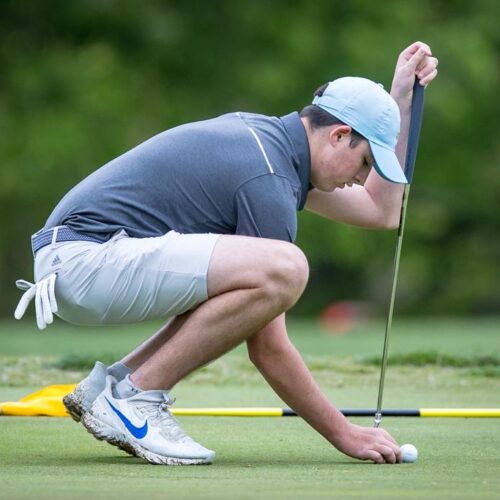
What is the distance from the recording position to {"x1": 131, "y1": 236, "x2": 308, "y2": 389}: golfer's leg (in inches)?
177

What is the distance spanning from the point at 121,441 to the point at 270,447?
2.08 ft

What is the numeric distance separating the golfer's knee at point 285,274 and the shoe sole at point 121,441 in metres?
0.56

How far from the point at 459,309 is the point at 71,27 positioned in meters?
8.93

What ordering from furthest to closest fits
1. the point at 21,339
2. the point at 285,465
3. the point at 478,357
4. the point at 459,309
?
1. the point at 459,309
2. the point at 21,339
3. the point at 478,357
4. the point at 285,465

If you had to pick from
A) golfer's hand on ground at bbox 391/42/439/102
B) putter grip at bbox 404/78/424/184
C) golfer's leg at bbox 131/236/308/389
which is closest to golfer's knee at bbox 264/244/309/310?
golfer's leg at bbox 131/236/308/389

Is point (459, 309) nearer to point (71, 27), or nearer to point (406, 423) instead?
point (71, 27)

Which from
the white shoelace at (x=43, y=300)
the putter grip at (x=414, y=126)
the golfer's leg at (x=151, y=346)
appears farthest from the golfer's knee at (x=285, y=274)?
the putter grip at (x=414, y=126)

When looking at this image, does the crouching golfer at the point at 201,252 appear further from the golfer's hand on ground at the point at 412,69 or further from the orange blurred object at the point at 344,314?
the orange blurred object at the point at 344,314

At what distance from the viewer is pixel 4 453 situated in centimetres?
470

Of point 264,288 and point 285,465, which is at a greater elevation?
point 264,288

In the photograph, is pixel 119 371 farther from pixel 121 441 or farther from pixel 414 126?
pixel 414 126

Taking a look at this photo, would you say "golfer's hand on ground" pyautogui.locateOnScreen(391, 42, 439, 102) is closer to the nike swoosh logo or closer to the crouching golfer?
the crouching golfer

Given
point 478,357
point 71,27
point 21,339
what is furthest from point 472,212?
point 478,357

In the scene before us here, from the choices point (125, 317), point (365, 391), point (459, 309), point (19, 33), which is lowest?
point (459, 309)
